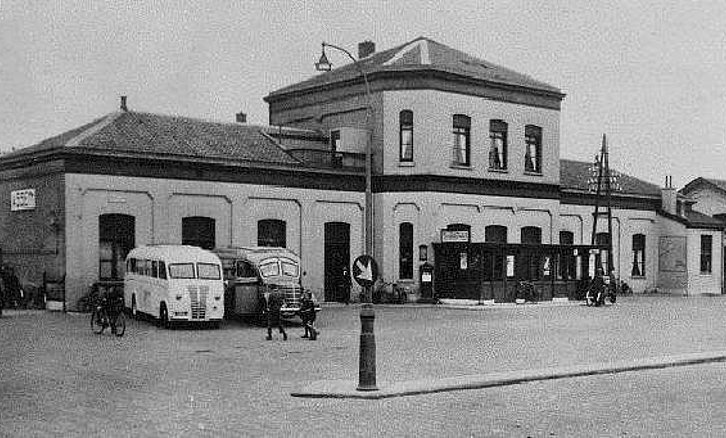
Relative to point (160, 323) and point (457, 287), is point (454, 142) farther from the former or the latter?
point (160, 323)

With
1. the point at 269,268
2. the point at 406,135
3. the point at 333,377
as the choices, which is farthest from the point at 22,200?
the point at 333,377

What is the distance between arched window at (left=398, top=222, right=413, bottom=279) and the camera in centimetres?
4100

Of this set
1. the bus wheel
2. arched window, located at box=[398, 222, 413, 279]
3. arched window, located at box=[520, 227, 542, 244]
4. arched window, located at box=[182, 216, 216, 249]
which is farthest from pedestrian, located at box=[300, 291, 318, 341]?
arched window, located at box=[520, 227, 542, 244]

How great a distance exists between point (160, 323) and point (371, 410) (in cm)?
1551

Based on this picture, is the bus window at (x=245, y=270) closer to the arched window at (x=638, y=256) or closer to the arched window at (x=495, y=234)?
the arched window at (x=495, y=234)

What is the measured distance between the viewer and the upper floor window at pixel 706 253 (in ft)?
180

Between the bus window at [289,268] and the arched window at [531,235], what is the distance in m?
17.7

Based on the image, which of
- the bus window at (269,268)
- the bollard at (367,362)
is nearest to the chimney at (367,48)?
the bus window at (269,268)

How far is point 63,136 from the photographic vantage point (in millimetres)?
37406

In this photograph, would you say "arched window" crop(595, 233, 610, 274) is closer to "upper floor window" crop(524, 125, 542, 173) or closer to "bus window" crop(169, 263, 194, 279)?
"upper floor window" crop(524, 125, 542, 173)

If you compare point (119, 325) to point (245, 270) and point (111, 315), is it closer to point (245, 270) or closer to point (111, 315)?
point (111, 315)

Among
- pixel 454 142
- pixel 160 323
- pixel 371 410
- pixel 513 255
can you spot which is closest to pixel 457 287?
pixel 513 255

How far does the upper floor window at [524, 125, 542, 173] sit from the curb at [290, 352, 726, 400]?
25.9 m

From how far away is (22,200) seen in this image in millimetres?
35062
